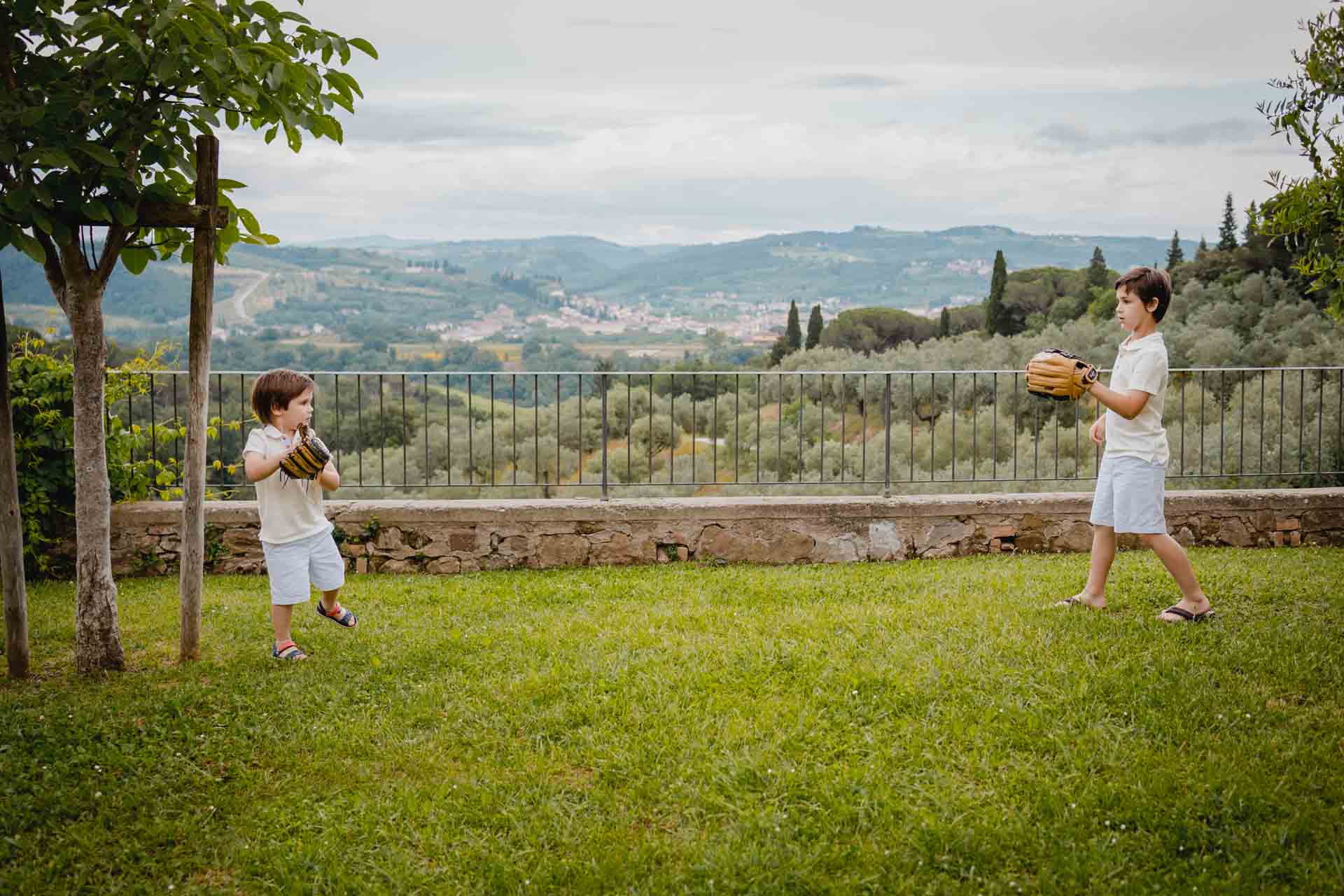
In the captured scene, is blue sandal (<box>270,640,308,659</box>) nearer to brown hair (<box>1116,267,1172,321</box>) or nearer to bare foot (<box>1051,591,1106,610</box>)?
bare foot (<box>1051,591,1106,610</box>)

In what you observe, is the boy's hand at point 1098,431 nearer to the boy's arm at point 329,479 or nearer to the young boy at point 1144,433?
the young boy at point 1144,433

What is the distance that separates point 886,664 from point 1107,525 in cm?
169

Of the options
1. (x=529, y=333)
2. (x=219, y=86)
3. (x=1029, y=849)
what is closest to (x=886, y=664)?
(x=1029, y=849)

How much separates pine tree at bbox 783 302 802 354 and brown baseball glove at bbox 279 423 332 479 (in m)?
24.0

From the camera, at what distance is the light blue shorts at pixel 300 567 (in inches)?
198

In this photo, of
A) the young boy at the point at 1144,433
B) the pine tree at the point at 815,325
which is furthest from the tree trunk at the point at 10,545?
the pine tree at the point at 815,325

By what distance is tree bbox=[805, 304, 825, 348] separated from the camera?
28672mm

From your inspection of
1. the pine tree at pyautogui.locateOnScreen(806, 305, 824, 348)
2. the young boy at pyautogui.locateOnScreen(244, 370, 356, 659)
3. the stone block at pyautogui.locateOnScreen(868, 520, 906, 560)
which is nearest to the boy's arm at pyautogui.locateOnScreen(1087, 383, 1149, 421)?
the stone block at pyautogui.locateOnScreen(868, 520, 906, 560)

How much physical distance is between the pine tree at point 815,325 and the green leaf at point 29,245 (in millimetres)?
25006

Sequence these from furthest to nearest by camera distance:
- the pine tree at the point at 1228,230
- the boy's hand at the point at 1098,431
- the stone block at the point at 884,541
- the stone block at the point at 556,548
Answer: the pine tree at the point at 1228,230 < the stone block at the point at 884,541 < the stone block at the point at 556,548 < the boy's hand at the point at 1098,431

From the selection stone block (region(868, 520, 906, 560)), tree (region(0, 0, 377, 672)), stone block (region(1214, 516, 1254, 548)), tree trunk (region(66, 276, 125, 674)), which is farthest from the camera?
stone block (region(1214, 516, 1254, 548))

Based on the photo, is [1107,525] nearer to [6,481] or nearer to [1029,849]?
[1029,849]

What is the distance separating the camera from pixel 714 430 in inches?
319

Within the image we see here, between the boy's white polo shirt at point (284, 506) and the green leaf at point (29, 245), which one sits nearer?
the green leaf at point (29, 245)
